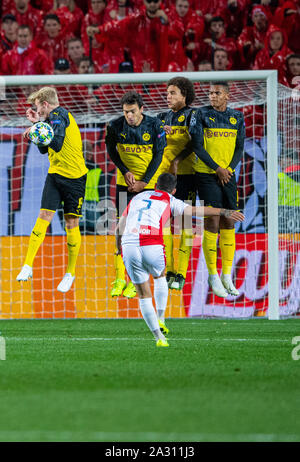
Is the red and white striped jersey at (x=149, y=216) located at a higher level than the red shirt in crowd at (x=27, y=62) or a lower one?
lower

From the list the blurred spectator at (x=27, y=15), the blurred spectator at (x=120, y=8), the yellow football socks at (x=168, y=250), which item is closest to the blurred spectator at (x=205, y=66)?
the blurred spectator at (x=120, y=8)

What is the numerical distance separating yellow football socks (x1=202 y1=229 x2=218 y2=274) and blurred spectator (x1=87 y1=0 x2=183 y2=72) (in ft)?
17.5

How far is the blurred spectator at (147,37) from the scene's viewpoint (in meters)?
15.0

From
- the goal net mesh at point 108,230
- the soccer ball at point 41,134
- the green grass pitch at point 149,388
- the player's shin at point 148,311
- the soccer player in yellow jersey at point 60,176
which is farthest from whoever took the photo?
the goal net mesh at point 108,230

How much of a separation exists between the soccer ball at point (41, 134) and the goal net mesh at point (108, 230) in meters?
3.40

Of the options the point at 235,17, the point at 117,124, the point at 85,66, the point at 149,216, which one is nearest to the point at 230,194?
the point at 117,124

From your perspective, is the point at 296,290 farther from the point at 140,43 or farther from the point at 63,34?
the point at 63,34

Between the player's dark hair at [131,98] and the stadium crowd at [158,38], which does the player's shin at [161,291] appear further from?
the stadium crowd at [158,38]

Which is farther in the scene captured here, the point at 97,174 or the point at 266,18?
the point at 266,18

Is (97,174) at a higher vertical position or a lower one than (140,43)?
lower

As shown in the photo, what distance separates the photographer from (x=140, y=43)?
49.8 ft

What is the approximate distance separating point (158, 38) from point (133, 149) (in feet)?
18.7
